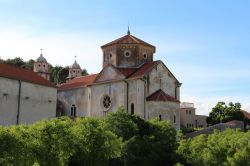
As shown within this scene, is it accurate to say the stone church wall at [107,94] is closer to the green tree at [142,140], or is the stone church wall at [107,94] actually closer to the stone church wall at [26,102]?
the stone church wall at [26,102]

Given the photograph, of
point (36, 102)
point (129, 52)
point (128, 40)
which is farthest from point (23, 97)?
point (128, 40)

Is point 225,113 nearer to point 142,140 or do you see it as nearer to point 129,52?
point 129,52

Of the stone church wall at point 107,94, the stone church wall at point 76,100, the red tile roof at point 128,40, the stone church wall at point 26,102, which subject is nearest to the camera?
the stone church wall at point 26,102

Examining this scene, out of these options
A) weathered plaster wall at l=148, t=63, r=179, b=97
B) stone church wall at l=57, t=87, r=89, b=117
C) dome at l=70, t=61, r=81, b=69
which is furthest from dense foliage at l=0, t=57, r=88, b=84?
weathered plaster wall at l=148, t=63, r=179, b=97

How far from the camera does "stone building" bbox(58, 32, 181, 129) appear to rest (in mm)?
50125

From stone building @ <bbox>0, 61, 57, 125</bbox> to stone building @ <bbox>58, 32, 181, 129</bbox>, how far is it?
5.63 meters

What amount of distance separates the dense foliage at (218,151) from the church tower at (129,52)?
1894 centimetres

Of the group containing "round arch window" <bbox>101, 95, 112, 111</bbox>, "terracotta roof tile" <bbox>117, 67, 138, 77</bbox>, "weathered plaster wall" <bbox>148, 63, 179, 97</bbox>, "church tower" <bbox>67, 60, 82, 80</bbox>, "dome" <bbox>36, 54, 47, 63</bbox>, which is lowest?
"round arch window" <bbox>101, 95, 112, 111</bbox>

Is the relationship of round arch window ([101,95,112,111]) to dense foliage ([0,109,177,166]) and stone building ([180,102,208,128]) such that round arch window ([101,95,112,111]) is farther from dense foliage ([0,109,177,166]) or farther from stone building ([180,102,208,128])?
stone building ([180,102,208,128])

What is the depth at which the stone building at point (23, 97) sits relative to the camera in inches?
1832

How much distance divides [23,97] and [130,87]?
42.3 feet

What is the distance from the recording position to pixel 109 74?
54.2m

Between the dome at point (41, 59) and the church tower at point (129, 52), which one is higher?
the dome at point (41, 59)

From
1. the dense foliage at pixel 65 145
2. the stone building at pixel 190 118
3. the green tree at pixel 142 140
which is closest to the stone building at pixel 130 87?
the green tree at pixel 142 140
